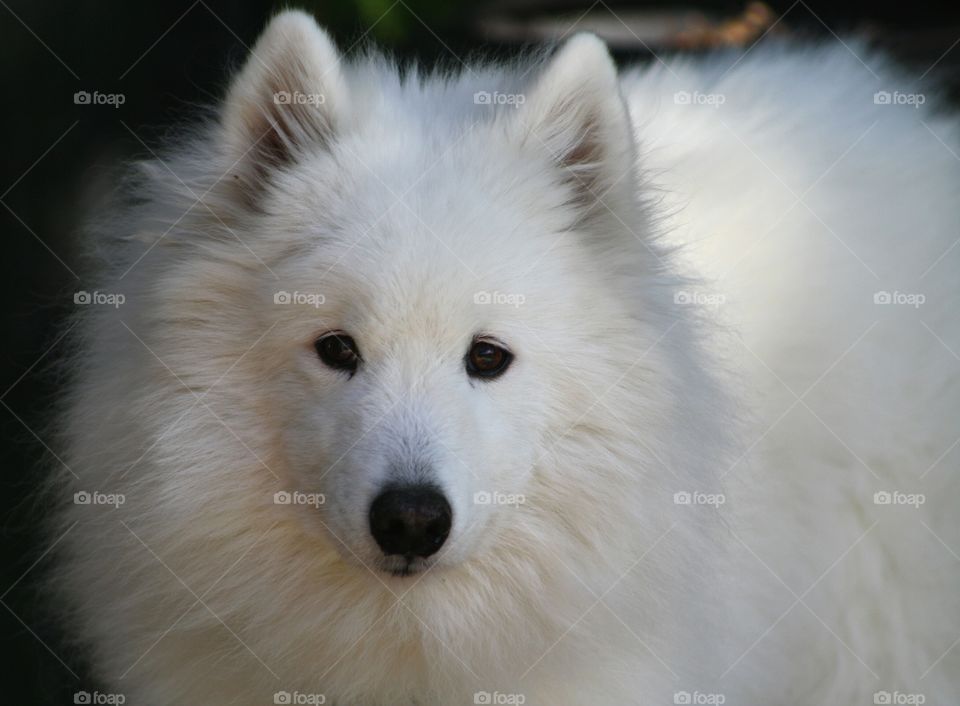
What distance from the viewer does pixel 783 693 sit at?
13.0ft

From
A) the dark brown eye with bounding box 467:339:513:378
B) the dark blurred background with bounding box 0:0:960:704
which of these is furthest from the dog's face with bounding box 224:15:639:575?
the dark blurred background with bounding box 0:0:960:704

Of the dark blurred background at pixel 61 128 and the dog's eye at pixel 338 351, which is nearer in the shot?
the dog's eye at pixel 338 351

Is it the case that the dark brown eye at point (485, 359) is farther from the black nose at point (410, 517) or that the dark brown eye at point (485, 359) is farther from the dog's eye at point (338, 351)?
the black nose at point (410, 517)

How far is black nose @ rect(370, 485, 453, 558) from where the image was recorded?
276cm

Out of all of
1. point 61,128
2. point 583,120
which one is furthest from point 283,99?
point 61,128

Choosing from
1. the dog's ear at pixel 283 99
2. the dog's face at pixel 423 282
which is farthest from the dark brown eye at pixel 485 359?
the dog's ear at pixel 283 99

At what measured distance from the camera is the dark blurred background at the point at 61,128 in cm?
446

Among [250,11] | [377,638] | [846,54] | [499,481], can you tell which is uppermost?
[250,11]

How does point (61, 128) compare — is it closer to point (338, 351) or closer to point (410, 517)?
point (338, 351)

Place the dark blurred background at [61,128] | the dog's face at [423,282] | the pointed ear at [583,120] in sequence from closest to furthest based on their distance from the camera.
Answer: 1. the dog's face at [423,282]
2. the pointed ear at [583,120]
3. the dark blurred background at [61,128]

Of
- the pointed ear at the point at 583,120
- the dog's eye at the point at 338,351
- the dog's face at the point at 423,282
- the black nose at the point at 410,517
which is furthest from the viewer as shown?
the pointed ear at the point at 583,120

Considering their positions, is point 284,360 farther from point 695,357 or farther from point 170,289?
point 695,357

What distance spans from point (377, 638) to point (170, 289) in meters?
1.19

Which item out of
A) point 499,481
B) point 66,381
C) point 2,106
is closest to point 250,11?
point 2,106
